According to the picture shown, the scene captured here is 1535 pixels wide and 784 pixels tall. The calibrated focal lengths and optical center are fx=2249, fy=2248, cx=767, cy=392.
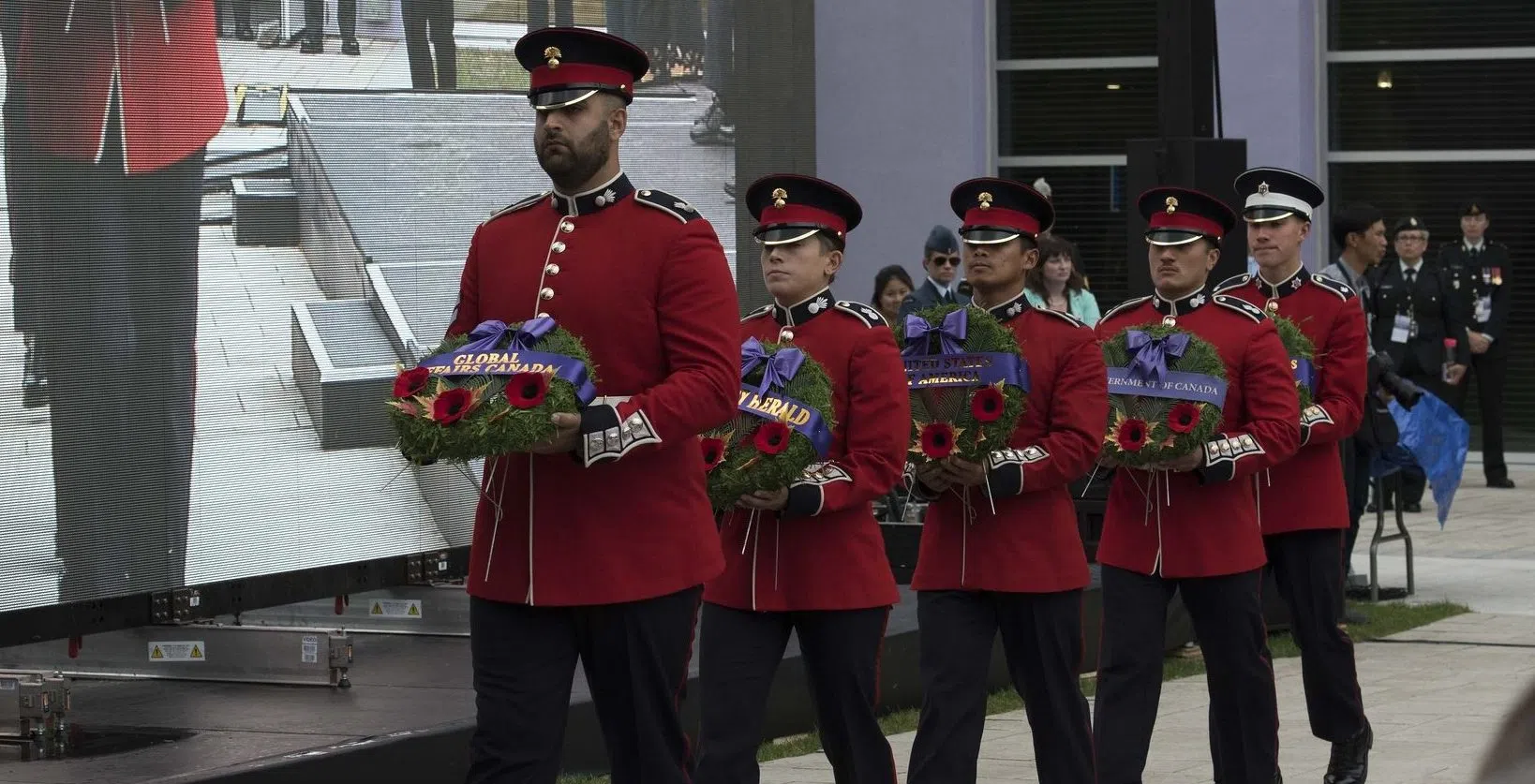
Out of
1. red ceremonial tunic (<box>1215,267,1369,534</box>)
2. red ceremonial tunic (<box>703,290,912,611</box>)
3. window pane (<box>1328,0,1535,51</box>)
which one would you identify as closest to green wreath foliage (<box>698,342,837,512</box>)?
red ceremonial tunic (<box>703,290,912,611</box>)

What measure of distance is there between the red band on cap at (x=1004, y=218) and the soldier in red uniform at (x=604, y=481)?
1863 mm

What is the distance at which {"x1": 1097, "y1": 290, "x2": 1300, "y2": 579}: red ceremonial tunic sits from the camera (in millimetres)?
6629

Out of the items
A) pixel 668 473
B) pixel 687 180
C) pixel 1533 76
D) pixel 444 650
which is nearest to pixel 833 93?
pixel 1533 76

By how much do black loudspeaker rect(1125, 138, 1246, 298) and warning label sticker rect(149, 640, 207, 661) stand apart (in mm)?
4231

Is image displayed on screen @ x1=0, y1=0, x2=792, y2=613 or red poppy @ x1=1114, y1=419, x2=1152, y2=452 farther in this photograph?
image displayed on screen @ x1=0, y1=0, x2=792, y2=613

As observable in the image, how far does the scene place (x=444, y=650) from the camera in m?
8.54

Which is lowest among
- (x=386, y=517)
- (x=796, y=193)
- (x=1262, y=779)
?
(x=1262, y=779)

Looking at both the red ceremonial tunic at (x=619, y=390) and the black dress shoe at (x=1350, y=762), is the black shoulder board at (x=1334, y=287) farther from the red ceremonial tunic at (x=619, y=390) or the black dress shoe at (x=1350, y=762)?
the red ceremonial tunic at (x=619, y=390)

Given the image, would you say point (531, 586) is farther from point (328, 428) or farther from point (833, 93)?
point (833, 93)

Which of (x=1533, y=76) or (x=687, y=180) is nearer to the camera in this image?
(x=687, y=180)

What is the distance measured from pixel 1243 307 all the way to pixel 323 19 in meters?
3.37

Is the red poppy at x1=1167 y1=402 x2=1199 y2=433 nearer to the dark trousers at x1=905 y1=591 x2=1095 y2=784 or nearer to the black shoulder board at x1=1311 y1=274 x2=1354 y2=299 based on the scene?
the dark trousers at x1=905 y1=591 x2=1095 y2=784

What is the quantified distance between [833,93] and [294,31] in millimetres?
12513

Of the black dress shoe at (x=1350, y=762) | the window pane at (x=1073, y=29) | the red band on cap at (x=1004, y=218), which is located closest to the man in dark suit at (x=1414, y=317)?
the window pane at (x=1073, y=29)
